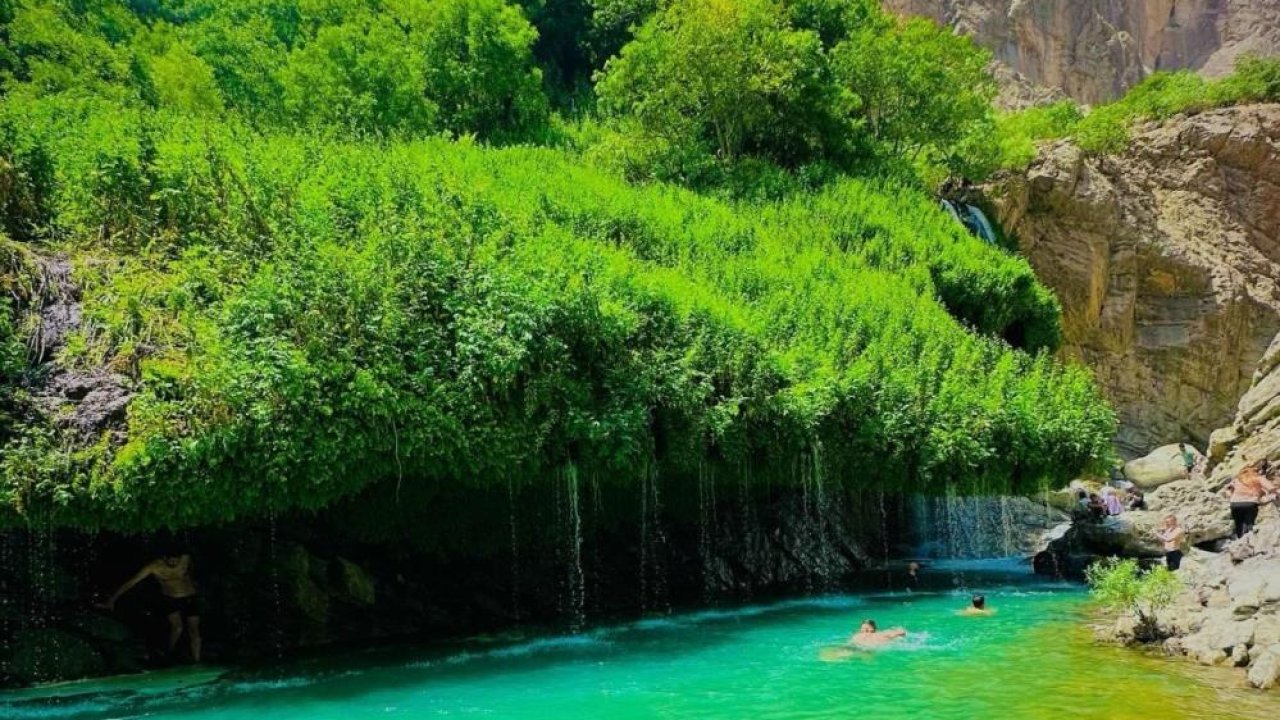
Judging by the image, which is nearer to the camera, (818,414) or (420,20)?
(818,414)

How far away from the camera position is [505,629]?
18.7 meters

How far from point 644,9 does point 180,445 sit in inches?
1764


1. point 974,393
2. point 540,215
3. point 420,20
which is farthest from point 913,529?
point 420,20

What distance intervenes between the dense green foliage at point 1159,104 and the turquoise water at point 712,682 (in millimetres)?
33876

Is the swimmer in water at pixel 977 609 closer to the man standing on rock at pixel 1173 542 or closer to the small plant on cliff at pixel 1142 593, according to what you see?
the small plant on cliff at pixel 1142 593

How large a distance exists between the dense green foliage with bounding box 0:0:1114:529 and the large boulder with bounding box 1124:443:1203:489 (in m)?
12.8

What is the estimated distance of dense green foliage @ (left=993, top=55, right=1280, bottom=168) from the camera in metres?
46.4

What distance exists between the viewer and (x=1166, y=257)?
1737 inches

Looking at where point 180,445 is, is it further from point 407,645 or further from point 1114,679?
point 1114,679

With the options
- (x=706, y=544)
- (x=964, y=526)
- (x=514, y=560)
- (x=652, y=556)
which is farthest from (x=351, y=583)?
(x=964, y=526)

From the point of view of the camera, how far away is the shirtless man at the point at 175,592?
50.1 feet

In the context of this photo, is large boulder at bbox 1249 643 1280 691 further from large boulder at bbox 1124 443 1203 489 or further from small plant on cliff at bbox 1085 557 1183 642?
large boulder at bbox 1124 443 1203 489

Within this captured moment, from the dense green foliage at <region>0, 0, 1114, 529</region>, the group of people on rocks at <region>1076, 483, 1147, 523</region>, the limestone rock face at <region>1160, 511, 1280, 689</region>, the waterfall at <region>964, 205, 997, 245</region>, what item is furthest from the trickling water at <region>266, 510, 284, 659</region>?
the waterfall at <region>964, 205, 997, 245</region>

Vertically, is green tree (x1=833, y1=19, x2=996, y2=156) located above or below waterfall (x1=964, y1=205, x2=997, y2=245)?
above
